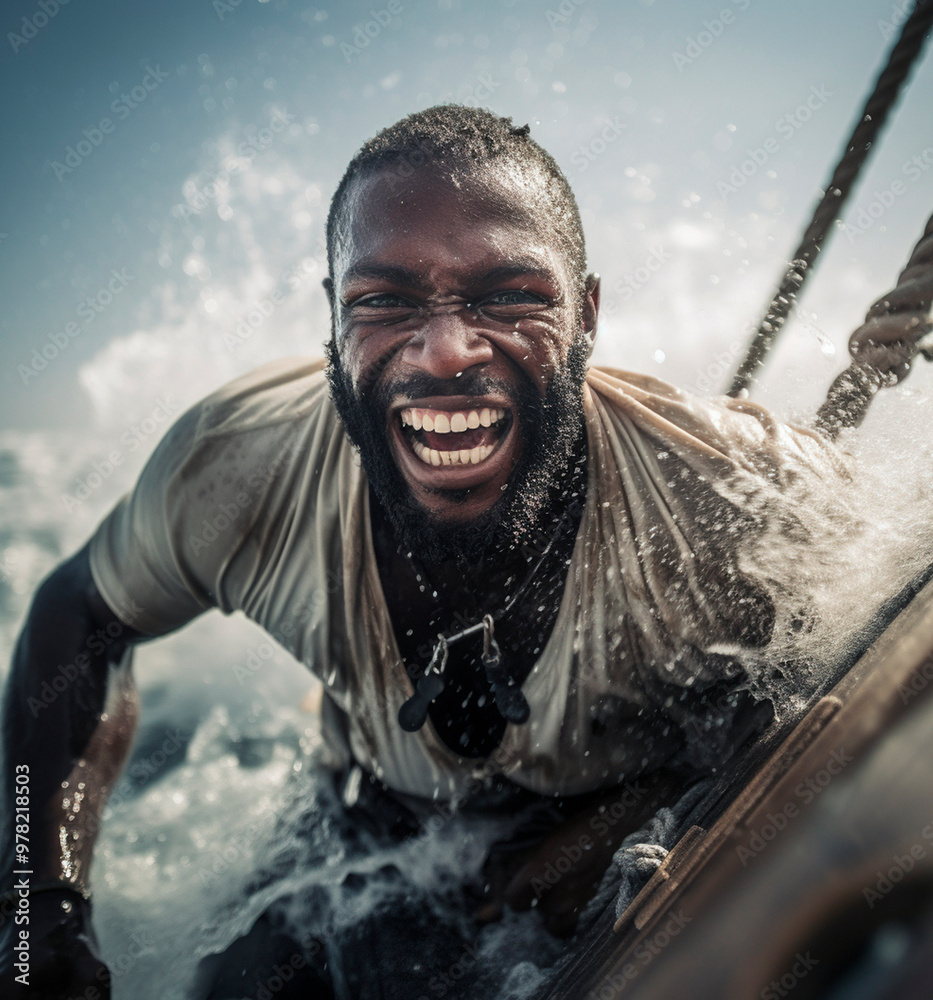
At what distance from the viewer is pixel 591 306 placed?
70.5 inches

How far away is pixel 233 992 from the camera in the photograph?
59.0 inches

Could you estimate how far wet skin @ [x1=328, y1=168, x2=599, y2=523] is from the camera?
1.41m

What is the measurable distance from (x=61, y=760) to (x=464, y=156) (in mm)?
1830

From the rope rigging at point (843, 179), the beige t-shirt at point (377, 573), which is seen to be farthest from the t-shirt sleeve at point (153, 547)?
the rope rigging at point (843, 179)

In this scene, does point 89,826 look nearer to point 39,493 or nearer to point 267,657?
point 267,657

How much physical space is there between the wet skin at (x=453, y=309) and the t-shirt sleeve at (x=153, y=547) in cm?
56

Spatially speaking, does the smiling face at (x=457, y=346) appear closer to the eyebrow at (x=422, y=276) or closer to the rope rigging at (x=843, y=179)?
the eyebrow at (x=422, y=276)

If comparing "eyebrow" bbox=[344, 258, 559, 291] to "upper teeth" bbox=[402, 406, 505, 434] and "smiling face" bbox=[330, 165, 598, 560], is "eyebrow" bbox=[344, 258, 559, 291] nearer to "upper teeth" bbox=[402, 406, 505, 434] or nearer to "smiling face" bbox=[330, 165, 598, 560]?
"smiling face" bbox=[330, 165, 598, 560]

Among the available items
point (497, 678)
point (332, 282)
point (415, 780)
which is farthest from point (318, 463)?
point (415, 780)

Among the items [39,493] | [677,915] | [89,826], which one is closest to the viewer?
[677,915]

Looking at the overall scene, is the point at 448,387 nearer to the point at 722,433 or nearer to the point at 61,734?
the point at 722,433

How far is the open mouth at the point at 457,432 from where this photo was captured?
1440 mm

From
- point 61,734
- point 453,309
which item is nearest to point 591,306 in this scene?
point 453,309

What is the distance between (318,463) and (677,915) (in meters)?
1.24
